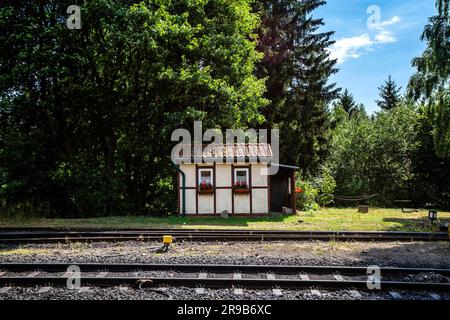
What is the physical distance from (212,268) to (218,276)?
465 mm

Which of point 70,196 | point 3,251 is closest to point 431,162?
point 70,196

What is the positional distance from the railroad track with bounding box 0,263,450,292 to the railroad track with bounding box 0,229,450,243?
3.80 m

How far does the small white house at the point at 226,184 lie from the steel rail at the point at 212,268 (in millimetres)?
10451

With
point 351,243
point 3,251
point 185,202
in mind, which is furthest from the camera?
point 185,202

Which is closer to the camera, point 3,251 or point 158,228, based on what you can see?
point 3,251

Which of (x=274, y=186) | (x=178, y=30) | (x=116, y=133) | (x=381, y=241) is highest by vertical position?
(x=178, y=30)

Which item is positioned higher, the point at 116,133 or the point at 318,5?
the point at 318,5

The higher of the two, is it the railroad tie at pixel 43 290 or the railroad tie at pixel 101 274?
the railroad tie at pixel 101 274

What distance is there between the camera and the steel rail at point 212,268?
927cm

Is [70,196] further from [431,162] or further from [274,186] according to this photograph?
[431,162]

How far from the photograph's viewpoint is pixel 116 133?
76.5ft

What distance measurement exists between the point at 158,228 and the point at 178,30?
10.4 meters

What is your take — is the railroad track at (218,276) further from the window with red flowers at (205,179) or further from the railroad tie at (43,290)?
the window with red flowers at (205,179)

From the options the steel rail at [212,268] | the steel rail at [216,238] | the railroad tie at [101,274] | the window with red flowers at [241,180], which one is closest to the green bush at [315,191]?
the window with red flowers at [241,180]
